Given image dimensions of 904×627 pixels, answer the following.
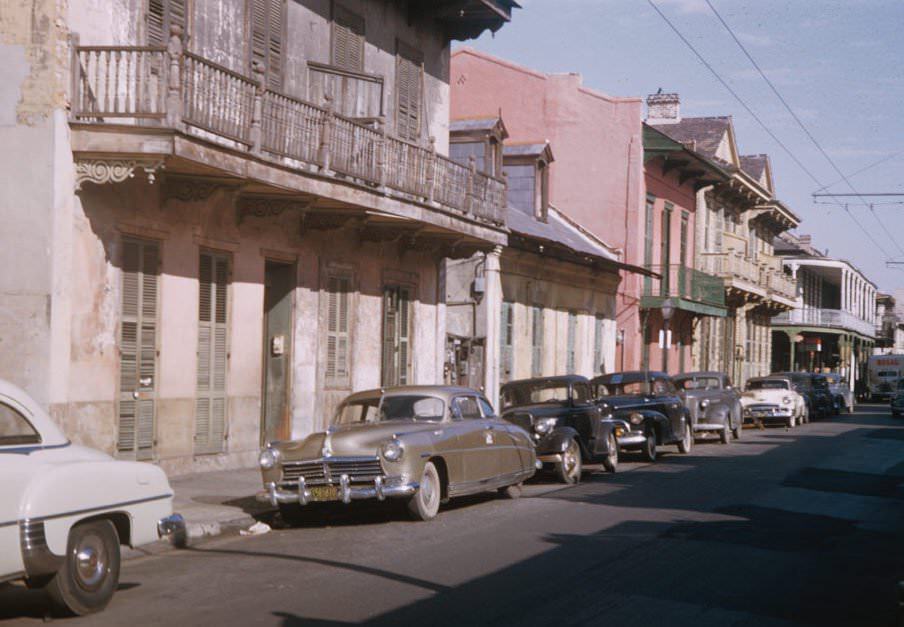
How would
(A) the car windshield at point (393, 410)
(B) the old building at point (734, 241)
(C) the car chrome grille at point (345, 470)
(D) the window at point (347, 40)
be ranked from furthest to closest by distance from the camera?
(B) the old building at point (734, 241)
(D) the window at point (347, 40)
(A) the car windshield at point (393, 410)
(C) the car chrome grille at point (345, 470)

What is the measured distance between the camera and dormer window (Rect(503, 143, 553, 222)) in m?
33.1

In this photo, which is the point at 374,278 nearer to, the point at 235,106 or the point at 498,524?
the point at 235,106

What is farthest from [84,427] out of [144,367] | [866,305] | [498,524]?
[866,305]

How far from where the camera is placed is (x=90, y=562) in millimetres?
8102

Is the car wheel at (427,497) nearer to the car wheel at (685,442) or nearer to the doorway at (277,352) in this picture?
the doorway at (277,352)

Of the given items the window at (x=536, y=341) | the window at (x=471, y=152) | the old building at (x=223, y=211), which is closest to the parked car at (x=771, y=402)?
the window at (x=536, y=341)

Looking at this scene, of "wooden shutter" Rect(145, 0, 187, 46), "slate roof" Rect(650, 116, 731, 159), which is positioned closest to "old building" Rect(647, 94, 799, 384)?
"slate roof" Rect(650, 116, 731, 159)

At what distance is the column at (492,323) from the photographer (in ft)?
90.7

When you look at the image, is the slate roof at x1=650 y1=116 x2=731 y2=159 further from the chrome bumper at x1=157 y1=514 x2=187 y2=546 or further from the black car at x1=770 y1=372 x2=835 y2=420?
the chrome bumper at x1=157 y1=514 x2=187 y2=546

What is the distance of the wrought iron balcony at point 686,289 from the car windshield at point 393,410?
25622 millimetres

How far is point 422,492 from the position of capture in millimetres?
13062

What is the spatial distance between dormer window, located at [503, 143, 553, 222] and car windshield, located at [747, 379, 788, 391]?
387 inches

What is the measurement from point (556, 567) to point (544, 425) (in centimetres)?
824

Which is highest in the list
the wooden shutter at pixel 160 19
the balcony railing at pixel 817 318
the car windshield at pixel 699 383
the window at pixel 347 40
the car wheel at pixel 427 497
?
the window at pixel 347 40
